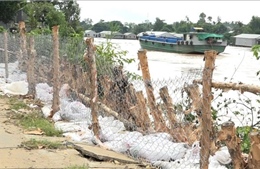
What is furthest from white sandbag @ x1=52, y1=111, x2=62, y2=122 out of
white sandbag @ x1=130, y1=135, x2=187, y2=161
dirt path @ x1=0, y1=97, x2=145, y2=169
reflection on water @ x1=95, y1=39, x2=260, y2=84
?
reflection on water @ x1=95, y1=39, x2=260, y2=84

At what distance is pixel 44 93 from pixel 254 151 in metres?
5.66

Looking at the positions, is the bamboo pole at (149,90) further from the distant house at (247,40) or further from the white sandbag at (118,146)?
the distant house at (247,40)

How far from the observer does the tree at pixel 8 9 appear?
795 inches

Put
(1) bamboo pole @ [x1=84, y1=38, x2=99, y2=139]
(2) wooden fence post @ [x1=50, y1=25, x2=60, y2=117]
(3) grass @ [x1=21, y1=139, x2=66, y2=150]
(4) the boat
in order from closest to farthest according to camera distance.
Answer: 1. (3) grass @ [x1=21, y1=139, x2=66, y2=150]
2. (1) bamboo pole @ [x1=84, y1=38, x2=99, y2=139]
3. (2) wooden fence post @ [x1=50, y1=25, x2=60, y2=117]
4. (4) the boat

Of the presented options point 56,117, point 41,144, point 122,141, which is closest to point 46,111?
point 56,117

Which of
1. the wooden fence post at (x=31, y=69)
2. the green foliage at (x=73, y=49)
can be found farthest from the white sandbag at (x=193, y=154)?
the wooden fence post at (x=31, y=69)

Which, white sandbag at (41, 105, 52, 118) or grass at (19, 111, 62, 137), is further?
white sandbag at (41, 105, 52, 118)

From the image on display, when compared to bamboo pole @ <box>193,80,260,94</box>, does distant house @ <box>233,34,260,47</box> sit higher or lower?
lower

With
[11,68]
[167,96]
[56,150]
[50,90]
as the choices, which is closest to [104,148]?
[56,150]

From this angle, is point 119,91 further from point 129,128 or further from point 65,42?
point 65,42

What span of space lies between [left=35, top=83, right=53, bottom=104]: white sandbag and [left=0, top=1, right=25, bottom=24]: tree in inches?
504

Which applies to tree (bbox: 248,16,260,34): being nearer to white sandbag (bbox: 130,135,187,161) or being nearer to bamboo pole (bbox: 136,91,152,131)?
bamboo pole (bbox: 136,91,152,131)

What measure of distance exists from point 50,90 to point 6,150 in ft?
12.7

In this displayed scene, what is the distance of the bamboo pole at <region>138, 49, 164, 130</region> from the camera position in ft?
16.4
